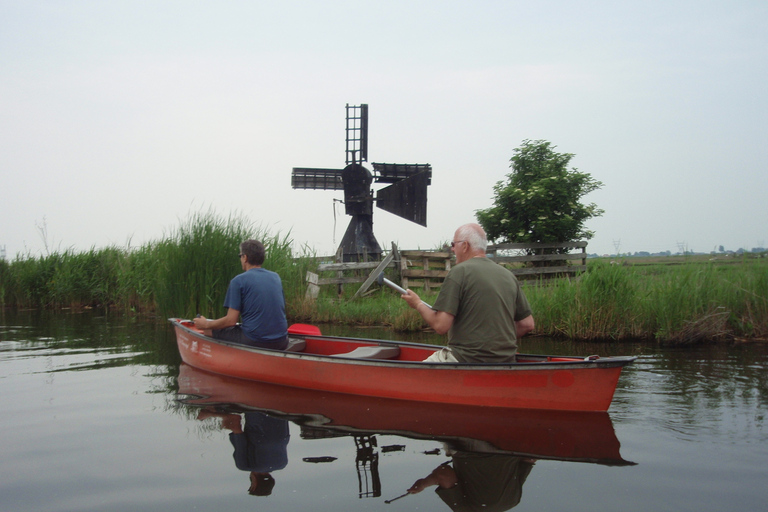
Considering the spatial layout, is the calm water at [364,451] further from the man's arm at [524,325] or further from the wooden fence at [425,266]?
the wooden fence at [425,266]

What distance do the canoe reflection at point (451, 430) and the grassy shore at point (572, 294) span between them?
186 inches

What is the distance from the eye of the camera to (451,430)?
211 inches

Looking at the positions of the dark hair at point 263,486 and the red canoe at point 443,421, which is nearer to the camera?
the dark hair at point 263,486

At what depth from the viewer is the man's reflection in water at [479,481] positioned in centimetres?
372

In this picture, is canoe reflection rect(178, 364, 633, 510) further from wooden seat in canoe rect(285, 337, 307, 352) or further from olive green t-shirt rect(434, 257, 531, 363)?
wooden seat in canoe rect(285, 337, 307, 352)

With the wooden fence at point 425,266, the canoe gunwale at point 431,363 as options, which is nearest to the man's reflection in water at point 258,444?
the canoe gunwale at point 431,363

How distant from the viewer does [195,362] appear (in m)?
8.57

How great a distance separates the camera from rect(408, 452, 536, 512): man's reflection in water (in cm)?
372

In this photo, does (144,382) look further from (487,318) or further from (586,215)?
(586,215)

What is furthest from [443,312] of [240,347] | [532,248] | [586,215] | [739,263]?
[586,215]

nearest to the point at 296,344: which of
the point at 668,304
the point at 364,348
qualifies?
the point at 364,348

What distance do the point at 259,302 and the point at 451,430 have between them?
9.50ft

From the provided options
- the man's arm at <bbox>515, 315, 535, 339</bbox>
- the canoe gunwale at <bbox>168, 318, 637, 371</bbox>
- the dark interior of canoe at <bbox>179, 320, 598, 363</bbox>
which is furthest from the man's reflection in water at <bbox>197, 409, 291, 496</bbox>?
the man's arm at <bbox>515, 315, 535, 339</bbox>

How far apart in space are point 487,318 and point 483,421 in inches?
38.1
